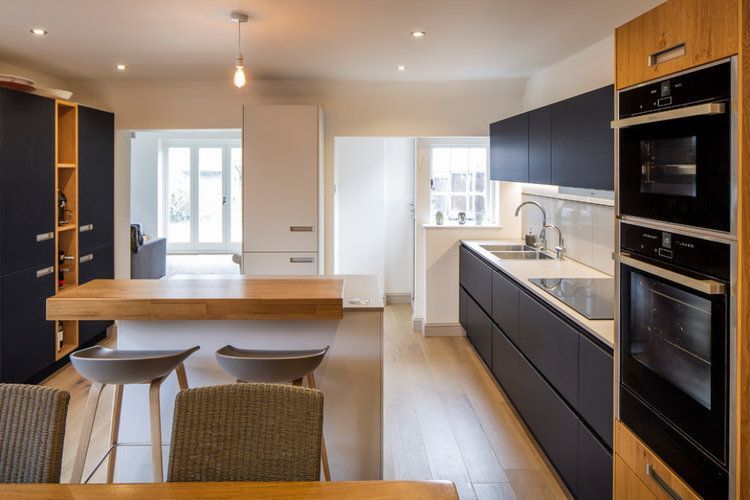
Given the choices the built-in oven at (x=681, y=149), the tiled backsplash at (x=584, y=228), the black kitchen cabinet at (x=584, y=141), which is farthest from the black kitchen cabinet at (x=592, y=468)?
the tiled backsplash at (x=584, y=228)

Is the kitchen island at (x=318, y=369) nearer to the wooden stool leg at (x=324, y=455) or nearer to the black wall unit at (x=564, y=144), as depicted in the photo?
the wooden stool leg at (x=324, y=455)

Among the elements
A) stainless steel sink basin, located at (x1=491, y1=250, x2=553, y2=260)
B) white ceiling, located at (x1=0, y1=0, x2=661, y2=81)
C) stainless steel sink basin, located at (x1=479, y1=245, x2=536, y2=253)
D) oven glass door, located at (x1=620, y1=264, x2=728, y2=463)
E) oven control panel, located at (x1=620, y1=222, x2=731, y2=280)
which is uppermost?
white ceiling, located at (x1=0, y1=0, x2=661, y2=81)

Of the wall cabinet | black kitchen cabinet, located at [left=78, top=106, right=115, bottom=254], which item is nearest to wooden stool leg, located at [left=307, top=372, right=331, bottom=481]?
the wall cabinet

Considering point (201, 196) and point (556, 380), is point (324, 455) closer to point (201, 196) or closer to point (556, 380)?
point (556, 380)

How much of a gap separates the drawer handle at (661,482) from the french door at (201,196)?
32.3 feet

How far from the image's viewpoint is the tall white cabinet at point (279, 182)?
5051 millimetres

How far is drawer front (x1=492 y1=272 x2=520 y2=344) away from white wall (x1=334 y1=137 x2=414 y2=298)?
3027 millimetres

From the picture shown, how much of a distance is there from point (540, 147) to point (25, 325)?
3.76m

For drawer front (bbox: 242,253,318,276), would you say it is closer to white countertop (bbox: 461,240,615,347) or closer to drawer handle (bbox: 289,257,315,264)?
drawer handle (bbox: 289,257,315,264)

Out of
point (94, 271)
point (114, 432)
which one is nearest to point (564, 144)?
point (114, 432)

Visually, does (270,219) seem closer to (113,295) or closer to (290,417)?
(113,295)

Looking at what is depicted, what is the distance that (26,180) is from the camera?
4148 millimetres

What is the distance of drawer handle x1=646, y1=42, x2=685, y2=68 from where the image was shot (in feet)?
5.57

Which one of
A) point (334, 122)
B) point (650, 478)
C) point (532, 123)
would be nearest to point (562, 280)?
point (532, 123)
